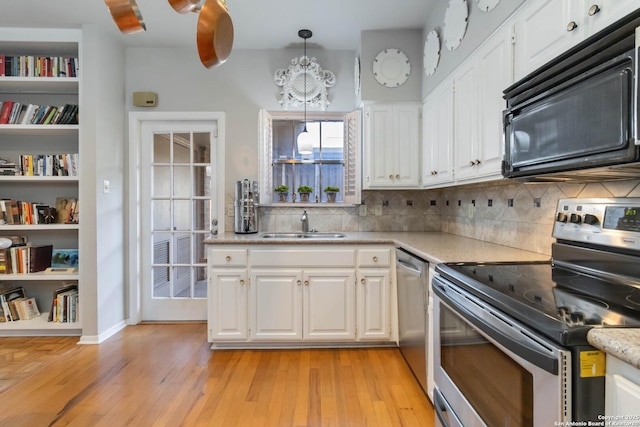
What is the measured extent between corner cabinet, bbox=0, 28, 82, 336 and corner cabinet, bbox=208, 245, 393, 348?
133 centimetres

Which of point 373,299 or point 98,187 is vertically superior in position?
point 98,187

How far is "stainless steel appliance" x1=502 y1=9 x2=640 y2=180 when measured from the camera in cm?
87

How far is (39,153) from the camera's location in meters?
3.12

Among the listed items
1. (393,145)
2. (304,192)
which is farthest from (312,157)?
(393,145)

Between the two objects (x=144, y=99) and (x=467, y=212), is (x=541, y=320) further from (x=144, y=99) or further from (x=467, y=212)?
(x=144, y=99)

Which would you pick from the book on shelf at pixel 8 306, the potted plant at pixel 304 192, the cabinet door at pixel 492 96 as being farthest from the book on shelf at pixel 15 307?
the cabinet door at pixel 492 96

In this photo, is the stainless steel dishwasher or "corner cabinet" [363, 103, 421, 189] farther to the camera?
"corner cabinet" [363, 103, 421, 189]

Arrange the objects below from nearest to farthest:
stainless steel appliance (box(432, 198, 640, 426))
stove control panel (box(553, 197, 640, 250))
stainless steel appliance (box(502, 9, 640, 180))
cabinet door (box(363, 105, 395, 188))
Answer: stainless steel appliance (box(432, 198, 640, 426)) < stainless steel appliance (box(502, 9, 640, 180)) < stove control panel (box(553, 197, 640, 250)) < cabinet door (box(363, 105, 395, 188))

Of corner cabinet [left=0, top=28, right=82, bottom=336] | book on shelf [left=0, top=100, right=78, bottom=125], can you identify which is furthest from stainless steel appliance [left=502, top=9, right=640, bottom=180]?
book on shelf [left=0, top=100, right=78, bottom=125]

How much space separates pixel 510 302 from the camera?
0.97 metres

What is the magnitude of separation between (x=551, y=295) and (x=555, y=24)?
101 cm

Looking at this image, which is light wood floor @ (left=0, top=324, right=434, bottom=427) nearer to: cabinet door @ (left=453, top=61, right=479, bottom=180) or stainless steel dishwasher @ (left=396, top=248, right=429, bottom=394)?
stainless steel dishwasher @ (left=396, top=248, right=429, bottom=394)

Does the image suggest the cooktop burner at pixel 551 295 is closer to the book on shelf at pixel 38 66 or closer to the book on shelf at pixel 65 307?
the book on shelf at pixel 65 307

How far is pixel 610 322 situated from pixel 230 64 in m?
3.36
